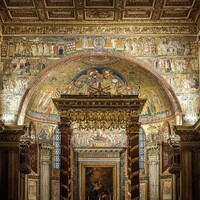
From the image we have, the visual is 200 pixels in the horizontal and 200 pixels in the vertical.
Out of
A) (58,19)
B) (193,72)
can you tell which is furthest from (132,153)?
(58,19)

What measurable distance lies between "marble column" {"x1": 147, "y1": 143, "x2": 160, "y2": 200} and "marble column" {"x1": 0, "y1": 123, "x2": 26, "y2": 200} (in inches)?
266

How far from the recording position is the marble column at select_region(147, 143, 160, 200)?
29516 millimetres

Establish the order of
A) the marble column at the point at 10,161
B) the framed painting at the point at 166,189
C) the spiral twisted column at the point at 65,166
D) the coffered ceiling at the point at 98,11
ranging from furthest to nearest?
the framed painting at the point at 166,189 → the coffered ceiling at the point at 98,11 → the marble column at the point at 10,161 → the spiral twisted column at the point at 65,166

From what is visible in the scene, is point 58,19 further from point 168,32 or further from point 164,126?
point 164,126

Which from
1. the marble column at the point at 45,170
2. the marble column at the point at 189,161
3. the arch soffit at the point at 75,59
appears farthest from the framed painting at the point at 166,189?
the marble column at the point at 45,170

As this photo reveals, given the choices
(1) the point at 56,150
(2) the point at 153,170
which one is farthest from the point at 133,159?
(1) the point at 56,150

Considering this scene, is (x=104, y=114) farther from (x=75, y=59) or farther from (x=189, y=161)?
(x=189, y=161)

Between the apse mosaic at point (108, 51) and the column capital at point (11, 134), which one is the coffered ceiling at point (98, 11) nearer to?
the apse mosaic at point (108, 51)

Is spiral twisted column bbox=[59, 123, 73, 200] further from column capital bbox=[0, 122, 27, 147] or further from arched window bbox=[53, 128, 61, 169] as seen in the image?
arched window bbox=[53, 128, 61, 169]

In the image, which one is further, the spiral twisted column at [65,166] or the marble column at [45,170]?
the marble column at [45,170]

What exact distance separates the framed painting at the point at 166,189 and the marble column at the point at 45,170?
500cm

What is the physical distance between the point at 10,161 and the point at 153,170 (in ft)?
23.7

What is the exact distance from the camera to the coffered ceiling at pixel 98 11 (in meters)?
25.4

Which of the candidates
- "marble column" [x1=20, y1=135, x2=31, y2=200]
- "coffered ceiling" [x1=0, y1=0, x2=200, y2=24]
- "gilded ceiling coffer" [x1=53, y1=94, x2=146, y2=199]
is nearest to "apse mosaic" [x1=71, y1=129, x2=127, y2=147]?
"marble column" [x1=20, y1=135, x2=31, y2=200]
